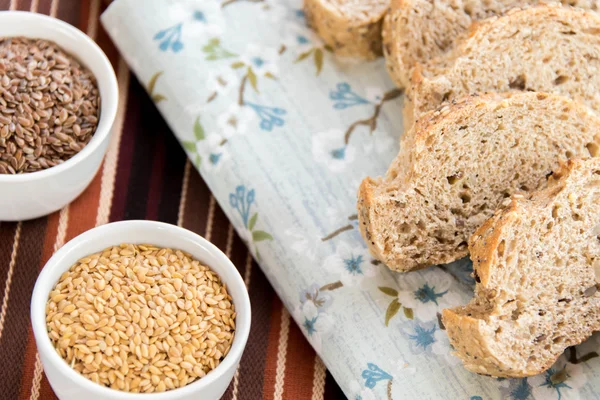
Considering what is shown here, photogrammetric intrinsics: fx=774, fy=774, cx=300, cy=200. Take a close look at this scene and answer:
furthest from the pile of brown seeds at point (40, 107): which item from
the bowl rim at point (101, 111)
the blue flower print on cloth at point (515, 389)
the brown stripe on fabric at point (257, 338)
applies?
the blue flower print on cloth at point (515, 389)

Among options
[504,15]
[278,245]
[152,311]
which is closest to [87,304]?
[152,311]

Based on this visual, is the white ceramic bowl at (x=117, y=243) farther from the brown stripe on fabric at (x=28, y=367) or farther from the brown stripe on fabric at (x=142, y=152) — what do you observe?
the brown stripe on fabric at (x=142, y=152)

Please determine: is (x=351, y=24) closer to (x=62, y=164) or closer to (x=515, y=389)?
(x=62, y=164)

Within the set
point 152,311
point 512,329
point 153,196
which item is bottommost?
point 153,196

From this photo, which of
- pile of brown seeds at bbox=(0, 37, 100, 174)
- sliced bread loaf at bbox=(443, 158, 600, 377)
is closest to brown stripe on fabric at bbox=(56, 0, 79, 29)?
pile of brown seeds at bbox=(0, 37, 100, 174)

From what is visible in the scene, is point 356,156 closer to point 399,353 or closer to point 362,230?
point 362,230

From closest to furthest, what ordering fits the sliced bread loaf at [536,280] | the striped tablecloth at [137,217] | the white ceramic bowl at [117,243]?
the white ceramic bowl at [117,243] → the sliced bread loaf at [536,280] → the striped tablecloth at [137,217]

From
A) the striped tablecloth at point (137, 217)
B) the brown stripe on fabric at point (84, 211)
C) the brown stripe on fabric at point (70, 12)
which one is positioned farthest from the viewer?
the brown stripe on fabric at point (70, 12)
